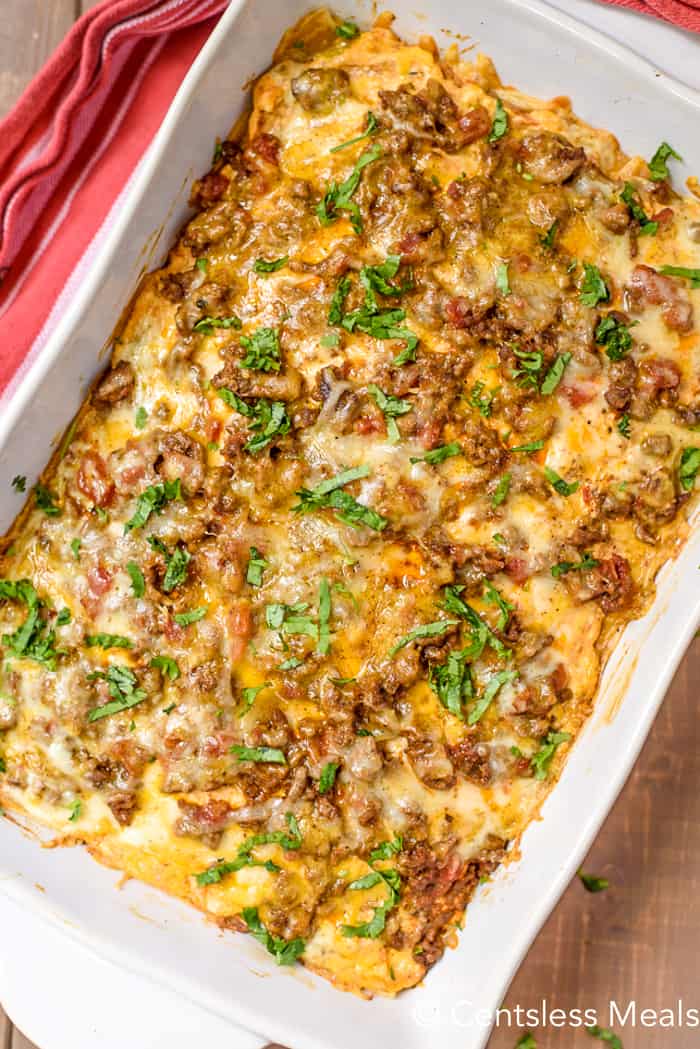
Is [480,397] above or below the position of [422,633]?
above

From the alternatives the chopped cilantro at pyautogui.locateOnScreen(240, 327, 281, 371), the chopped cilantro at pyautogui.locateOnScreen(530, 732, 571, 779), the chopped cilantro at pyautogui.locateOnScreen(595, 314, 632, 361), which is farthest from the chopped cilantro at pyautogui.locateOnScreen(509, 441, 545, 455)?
the chopped cilantro at pyautogui.locateOnScreen(530, 732, 571, 779)

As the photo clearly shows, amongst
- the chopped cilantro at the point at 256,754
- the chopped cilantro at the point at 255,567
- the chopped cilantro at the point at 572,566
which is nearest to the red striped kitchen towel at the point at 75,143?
the chopped cilantro at the point at 255,567

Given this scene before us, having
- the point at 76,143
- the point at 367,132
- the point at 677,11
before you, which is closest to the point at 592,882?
the point at 367,132

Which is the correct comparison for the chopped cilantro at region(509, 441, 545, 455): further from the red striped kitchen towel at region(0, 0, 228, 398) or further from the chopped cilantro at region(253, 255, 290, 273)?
the red striped kitchen towel at region(0, 0, 228, 398)

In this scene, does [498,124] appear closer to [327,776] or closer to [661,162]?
[661,162]

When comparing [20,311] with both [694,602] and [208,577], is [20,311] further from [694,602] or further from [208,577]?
[694,602]

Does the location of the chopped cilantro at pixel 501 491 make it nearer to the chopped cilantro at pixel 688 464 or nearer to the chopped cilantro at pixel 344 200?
the chopped cilantro at pixel 688 464
